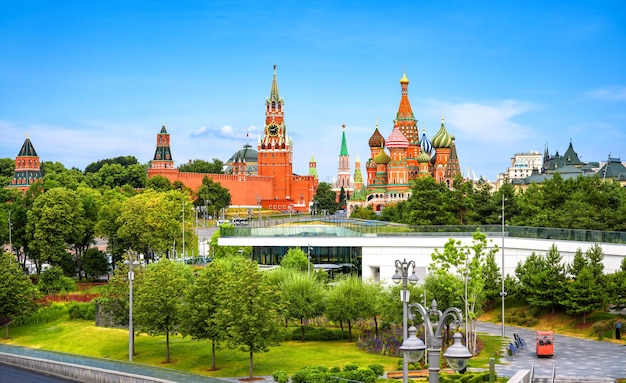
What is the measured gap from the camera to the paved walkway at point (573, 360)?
42938 mm

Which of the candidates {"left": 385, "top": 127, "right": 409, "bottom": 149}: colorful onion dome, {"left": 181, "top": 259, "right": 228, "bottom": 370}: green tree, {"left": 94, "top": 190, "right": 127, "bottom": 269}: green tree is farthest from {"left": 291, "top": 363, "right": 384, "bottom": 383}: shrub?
{"left": 385, "top": 127, "right": 409, "bottom": 149}: colorful onion dome

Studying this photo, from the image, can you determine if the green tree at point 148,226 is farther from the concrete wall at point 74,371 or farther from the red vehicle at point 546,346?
the red vehicle at point 546,346

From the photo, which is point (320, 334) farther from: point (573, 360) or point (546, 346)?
point (573, 360)

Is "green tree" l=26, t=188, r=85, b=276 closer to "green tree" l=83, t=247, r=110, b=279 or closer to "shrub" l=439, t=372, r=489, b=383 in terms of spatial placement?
"green tree" l=83, t=247, r=110, b=279

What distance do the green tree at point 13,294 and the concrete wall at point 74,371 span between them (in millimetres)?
11660

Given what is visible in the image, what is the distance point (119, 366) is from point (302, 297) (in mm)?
15950

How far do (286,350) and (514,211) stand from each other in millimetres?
49448

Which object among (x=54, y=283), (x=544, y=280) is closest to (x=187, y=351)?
(x=544, y=280)

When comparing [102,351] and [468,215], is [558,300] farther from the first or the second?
[468,215]

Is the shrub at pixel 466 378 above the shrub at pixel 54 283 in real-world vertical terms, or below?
below

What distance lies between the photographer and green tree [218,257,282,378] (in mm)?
46969

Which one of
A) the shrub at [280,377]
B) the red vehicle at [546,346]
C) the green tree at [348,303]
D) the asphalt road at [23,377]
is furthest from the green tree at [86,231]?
the red vehicle at [546,346]

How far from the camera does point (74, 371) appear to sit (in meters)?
47.3

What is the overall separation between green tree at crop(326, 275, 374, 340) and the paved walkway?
9.09 m
